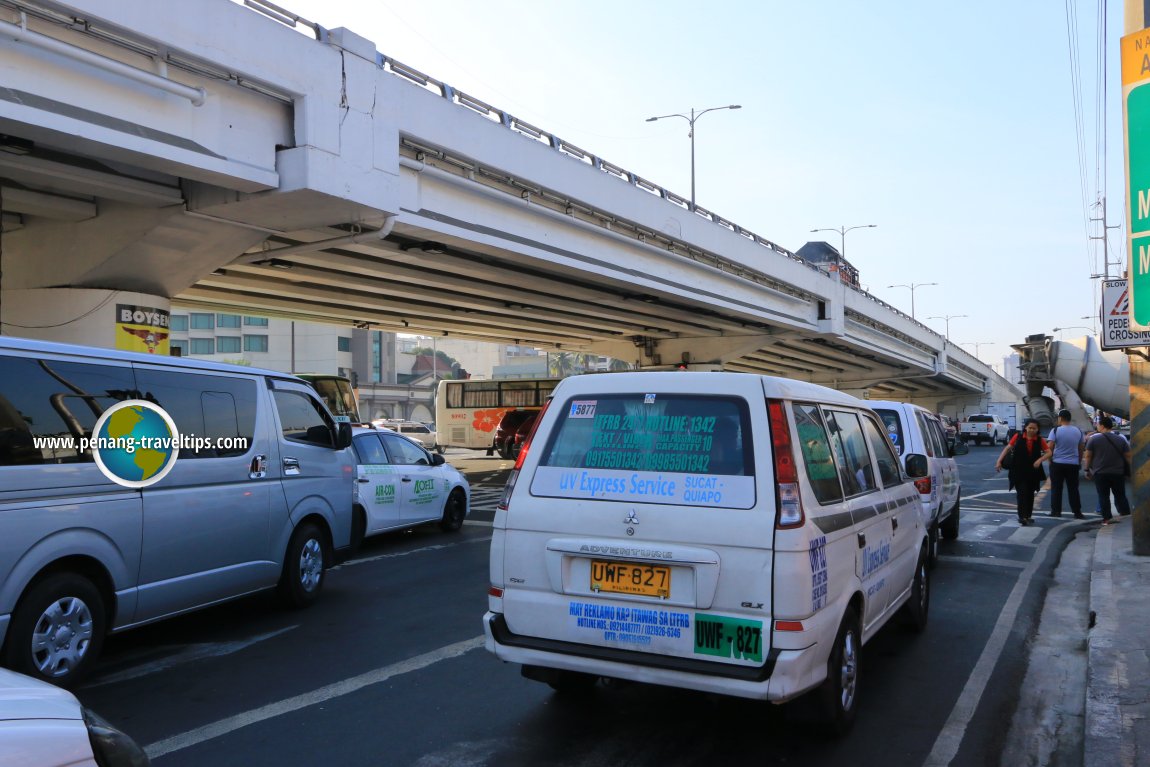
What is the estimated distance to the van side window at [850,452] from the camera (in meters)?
5.06

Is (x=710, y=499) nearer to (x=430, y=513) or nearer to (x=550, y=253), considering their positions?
(x=430, y=513)

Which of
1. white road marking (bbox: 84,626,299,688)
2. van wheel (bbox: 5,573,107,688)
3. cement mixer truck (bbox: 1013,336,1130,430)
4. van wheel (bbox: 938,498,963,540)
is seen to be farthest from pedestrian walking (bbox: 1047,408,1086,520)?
cement mixer truck (bbox: 1013,336,1130,430)

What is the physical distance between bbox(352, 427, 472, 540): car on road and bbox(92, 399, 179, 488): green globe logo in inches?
180

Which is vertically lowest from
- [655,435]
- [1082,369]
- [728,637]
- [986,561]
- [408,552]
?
[986,561]

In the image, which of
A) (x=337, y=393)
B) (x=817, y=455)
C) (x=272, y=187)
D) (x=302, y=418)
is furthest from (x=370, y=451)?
(x=337, y=393)

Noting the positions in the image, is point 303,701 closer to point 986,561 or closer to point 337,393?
point 986,561

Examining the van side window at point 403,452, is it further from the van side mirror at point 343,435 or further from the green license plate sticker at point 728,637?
the green license plate sticker at point 728,637

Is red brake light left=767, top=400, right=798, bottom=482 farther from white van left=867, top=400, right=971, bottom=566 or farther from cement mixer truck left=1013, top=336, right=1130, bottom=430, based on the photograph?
cement mixer truck left=1013, top=336, right=1130, bottom=430

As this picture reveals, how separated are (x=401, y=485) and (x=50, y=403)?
6.72m

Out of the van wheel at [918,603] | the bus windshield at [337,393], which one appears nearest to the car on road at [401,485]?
the van wheel at [918,603]

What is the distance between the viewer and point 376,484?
38.0ft

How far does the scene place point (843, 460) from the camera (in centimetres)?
512

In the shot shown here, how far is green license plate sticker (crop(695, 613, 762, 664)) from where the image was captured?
4078 mm

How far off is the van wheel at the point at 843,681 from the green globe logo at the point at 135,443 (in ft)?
15.1
